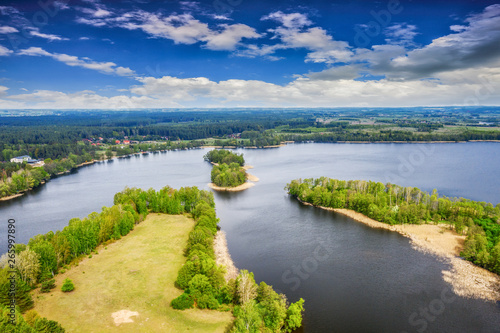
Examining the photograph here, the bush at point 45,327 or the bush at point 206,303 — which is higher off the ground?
the bush at point 45,327

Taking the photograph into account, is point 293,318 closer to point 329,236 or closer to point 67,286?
point 329,236

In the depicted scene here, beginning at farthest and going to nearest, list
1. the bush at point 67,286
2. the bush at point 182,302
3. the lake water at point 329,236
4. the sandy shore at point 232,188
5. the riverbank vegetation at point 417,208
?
the sandy shore at point 232,188, the riverbank vegetation at point 417,208, the bush at point 67,286, the lake water at point 329,236, the bush at point 182,302

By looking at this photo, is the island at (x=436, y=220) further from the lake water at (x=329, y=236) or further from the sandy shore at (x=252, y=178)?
the sandy shore at (x=252, y=178)

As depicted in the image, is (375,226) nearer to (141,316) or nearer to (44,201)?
(141,316)

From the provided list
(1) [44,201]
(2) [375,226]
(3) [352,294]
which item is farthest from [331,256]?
(1) [44,201]

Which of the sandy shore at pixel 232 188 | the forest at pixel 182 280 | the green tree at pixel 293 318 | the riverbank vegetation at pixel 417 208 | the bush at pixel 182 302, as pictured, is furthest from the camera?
the sandy shore at pixel 232 188

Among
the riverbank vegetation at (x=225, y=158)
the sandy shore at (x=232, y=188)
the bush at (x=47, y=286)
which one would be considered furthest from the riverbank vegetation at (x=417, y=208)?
the bush at (x=47, y=286)
